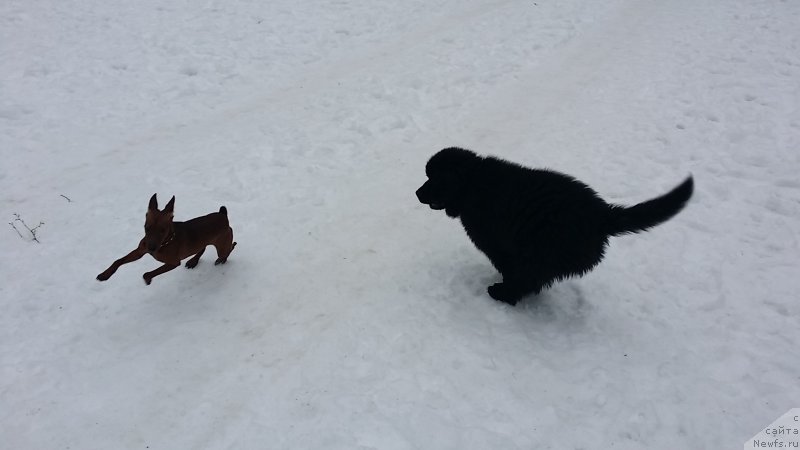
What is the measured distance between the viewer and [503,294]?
5012mm

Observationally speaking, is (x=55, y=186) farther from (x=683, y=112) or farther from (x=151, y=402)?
(x=683, y=112)

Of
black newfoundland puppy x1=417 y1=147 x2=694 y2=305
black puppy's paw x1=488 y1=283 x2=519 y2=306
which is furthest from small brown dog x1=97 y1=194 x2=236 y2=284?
black puppy's paw x1=488 y1=283 x2=519 y2=306

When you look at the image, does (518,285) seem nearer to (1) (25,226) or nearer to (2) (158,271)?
(2) (158,271)

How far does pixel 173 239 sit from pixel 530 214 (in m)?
3.48

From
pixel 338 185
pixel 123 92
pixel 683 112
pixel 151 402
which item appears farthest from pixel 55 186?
pixel 683 112

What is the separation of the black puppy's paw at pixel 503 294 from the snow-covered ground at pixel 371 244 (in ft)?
0.50

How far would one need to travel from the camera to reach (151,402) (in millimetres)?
4062

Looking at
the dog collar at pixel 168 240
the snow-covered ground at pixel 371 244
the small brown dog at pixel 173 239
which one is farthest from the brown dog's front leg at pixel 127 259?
the snow-covered ground at pixel 371 244

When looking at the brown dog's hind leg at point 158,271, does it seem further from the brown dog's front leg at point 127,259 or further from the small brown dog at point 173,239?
the brown dog's front leg at point 127,259

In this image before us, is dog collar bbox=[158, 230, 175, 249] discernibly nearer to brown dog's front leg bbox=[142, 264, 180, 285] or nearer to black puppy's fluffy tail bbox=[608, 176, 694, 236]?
brown dog's front leg bbox=[142, 264, 180, 285]

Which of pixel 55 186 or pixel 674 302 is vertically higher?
pixel 55 186

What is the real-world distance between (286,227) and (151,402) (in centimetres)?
277

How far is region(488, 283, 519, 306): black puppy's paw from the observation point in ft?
16.3

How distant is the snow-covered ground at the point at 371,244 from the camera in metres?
3.99
